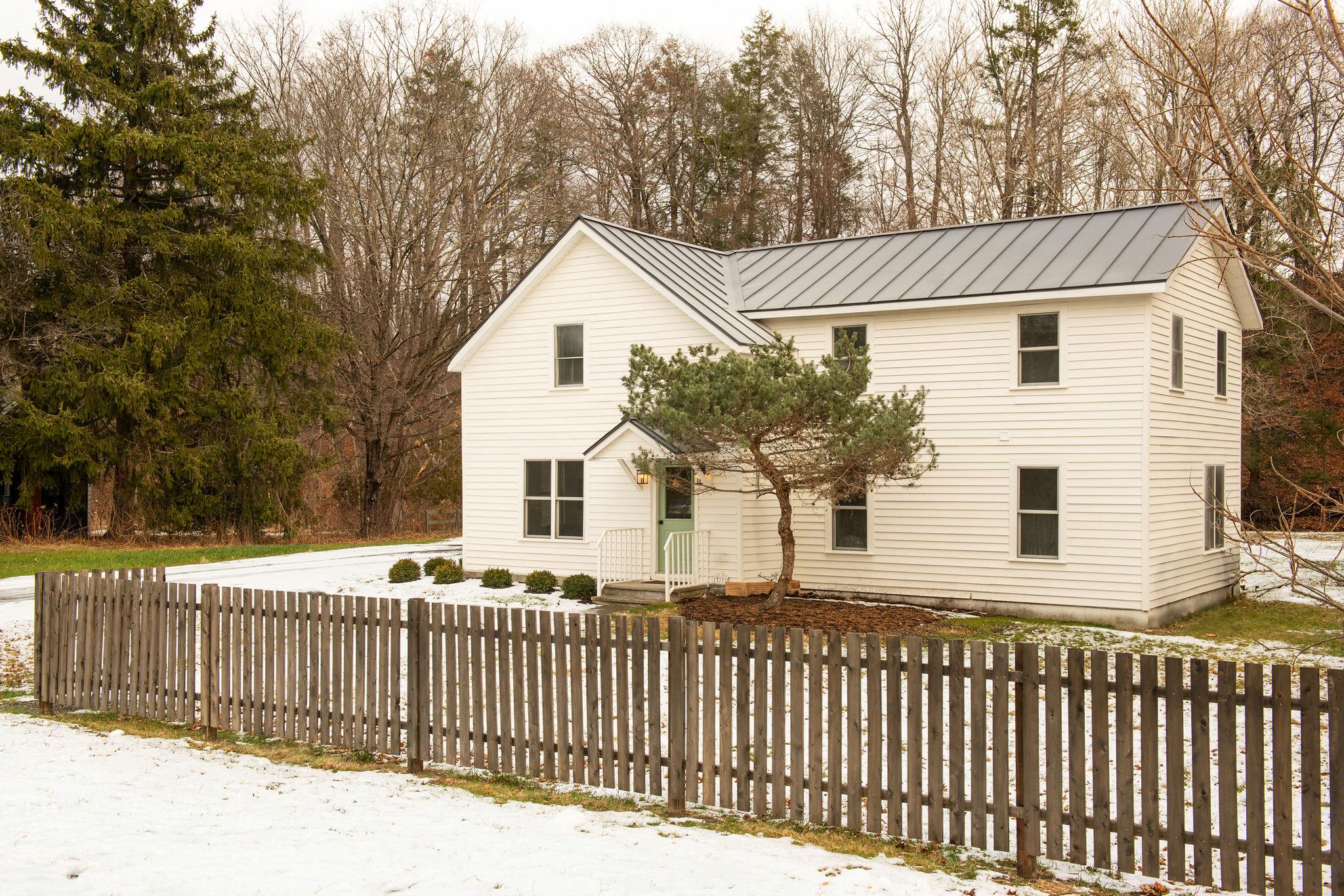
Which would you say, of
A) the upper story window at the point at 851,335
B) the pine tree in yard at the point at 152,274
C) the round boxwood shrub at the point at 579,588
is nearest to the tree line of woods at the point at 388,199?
the pine tree in yard at the point at 152,274

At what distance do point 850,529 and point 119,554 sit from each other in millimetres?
15317

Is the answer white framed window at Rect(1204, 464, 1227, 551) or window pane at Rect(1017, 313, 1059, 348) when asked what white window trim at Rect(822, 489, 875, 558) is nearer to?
window pane at Rect(1017, 313, 1059, 348)

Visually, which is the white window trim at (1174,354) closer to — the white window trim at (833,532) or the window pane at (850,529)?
the white window trim at (833,532)

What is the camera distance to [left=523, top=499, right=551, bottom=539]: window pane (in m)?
20.9

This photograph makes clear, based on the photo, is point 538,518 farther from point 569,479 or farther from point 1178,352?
point 1178,352

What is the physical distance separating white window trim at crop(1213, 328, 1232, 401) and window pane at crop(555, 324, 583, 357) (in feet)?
36.7

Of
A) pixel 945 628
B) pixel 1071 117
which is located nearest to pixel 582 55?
pixel 1071 117

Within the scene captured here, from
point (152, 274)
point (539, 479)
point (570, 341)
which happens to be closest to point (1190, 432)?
point (570, 341)

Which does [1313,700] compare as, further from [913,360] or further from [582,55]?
[582,55]

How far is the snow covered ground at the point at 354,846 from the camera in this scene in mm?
5668

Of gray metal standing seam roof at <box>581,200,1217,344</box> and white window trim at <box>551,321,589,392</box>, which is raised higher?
gray metal standing seam roof at <box>581,200,1217,344</box>

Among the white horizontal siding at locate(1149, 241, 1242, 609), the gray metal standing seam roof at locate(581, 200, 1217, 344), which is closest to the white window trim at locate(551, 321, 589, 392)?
the gray metal standing seam roof at locate(581, 200, 1217, 344)

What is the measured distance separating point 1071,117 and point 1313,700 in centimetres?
2999

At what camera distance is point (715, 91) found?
41562 millimetres
